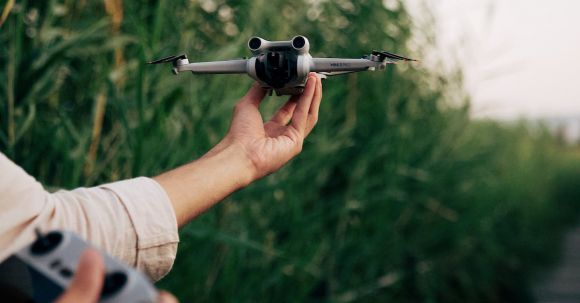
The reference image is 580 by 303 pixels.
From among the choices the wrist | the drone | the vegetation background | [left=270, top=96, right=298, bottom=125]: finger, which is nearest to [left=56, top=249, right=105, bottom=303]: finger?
the drone

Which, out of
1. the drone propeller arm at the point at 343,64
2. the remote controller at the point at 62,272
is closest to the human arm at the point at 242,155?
the drone propeller arm at the point at 343,64

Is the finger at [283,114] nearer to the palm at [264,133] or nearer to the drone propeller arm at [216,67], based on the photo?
the palm at [264,133]

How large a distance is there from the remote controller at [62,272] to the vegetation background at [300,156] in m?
0.79

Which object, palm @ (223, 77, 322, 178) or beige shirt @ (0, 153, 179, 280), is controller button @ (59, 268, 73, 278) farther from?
palm @ (223, 77, 322, 178)

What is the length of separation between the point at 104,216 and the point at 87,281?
0.35m

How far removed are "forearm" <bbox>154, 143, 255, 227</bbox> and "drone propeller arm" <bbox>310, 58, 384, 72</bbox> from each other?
8.4 inches

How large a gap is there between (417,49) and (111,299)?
109 inches


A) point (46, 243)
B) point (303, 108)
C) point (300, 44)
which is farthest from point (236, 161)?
point (46, 243)

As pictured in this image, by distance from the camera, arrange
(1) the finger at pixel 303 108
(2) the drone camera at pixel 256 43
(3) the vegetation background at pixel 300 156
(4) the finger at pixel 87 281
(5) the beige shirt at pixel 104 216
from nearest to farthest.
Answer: (4) the finger at pixel 87 281
(5) the beige shirt at pixel 104 216
(2) the drone camera at pixel 256 43
(1) the finger at pixel 303 108
(3) the vegetation background at pixel 300 156

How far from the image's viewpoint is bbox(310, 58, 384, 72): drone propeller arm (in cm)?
71

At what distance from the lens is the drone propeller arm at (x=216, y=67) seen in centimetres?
75

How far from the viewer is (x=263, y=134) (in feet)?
3.14

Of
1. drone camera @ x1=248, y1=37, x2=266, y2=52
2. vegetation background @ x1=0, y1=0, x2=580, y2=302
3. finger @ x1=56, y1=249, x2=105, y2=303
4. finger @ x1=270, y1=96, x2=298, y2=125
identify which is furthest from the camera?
vegetation background @ x1=0, y1=0, x2=580, y2=302

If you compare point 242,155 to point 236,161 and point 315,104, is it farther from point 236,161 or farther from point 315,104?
point 315,104
